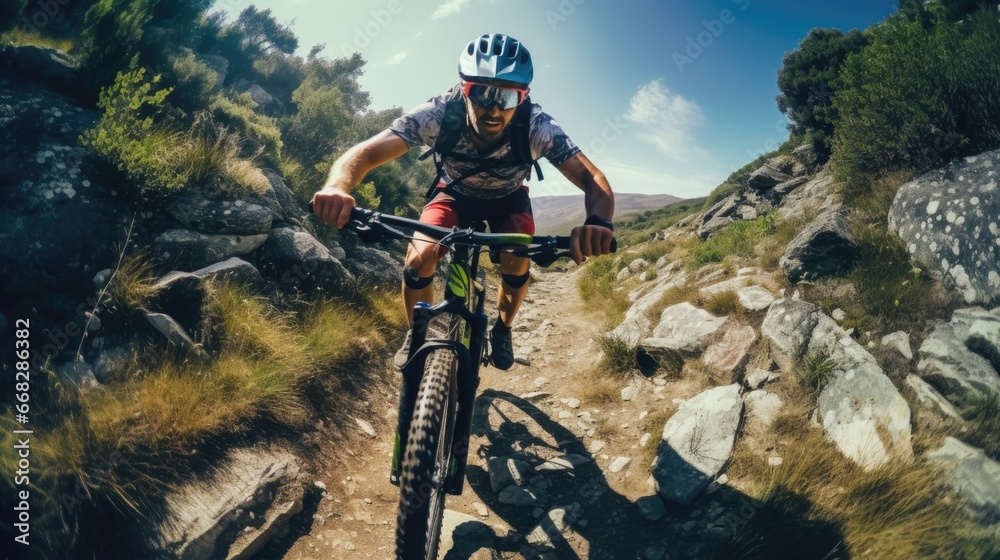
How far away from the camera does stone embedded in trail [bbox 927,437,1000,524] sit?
286cm

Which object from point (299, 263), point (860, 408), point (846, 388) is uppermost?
point (299, 263)

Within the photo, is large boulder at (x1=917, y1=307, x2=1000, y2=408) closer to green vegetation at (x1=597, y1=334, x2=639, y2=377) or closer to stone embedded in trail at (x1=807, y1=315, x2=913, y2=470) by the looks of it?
stone embedded in trail at (x1=807, y1=315, x2=913, y2=470)

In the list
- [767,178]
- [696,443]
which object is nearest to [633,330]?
[696,443]

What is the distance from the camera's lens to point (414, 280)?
359 centimetres

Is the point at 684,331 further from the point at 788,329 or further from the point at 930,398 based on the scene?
the point at 930,398

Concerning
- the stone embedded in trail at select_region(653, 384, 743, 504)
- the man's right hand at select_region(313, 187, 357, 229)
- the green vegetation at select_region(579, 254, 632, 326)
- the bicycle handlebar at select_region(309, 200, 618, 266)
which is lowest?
the stone embedded in trail at select_region(653, 384, 743, 504)

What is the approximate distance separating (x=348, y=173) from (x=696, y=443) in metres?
3.67

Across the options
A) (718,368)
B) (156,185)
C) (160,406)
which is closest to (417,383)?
(160,406)

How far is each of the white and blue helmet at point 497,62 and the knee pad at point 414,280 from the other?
1.65 meters

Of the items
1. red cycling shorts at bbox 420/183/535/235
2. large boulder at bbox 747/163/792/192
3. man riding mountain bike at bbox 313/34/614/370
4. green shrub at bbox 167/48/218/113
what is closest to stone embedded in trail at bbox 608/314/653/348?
man riding mountain bike at bbox 313/34/614/370

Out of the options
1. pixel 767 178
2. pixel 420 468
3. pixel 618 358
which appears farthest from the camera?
pixel 767 178

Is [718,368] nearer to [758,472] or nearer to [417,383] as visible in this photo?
[758,472]

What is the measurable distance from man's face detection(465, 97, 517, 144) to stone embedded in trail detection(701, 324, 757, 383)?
3.44m

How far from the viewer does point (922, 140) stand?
6.10m
